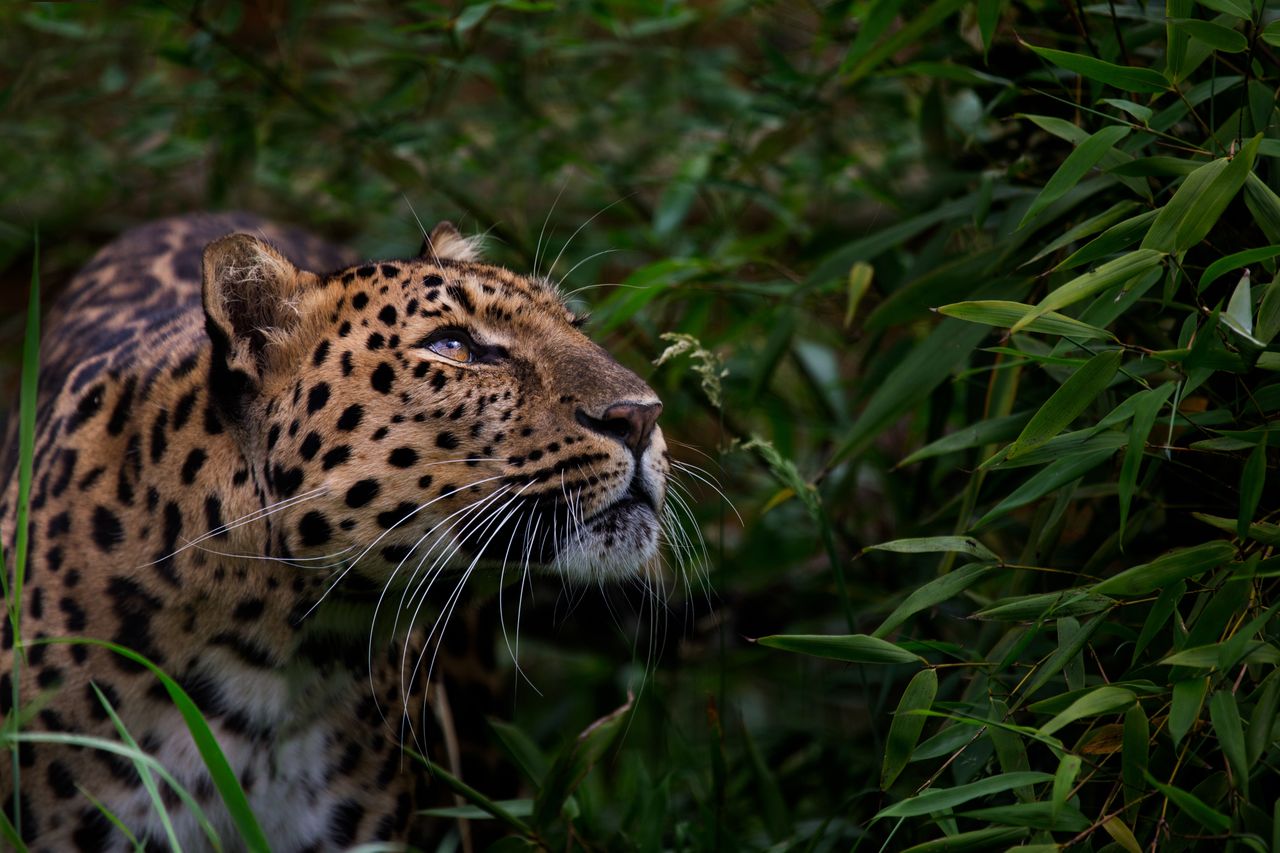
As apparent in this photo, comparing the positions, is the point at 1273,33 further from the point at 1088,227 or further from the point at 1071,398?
the point at 1071,398

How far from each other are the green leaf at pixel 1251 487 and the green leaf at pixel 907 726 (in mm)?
683

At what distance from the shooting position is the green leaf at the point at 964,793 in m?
2.58

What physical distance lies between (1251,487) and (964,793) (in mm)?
793

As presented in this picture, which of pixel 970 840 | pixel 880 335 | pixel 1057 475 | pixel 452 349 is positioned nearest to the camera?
pixel 970 840

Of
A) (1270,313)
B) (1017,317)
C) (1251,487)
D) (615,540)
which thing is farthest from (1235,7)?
(615,540)

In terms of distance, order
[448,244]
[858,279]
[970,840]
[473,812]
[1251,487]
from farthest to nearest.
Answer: [858,279] → [448,244] → [473,812] → [970,840] → [1251,487]

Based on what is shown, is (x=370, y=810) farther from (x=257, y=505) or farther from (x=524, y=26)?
(x=524, y=26)

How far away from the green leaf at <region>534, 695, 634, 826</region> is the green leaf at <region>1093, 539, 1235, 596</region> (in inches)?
46.7

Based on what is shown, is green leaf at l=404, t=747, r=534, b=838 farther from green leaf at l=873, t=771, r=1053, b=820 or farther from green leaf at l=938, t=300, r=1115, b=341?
green leaf at l=938, t=300, r=1115, b=341

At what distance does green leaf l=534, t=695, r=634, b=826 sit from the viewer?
126 inches

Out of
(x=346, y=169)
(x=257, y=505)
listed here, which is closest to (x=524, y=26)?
(x=346, y=169)

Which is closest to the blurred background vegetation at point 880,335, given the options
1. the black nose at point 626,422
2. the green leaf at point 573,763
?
the green leaf at point 573,763

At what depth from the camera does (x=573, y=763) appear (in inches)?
128

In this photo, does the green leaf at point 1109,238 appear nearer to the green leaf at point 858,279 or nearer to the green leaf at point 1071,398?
the green leaf at point 1071,398
